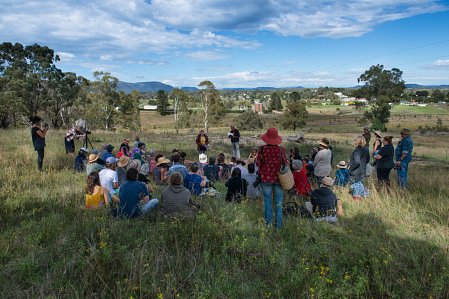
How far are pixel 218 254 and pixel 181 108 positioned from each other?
2149 inches

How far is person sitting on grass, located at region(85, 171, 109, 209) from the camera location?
19.4 feet

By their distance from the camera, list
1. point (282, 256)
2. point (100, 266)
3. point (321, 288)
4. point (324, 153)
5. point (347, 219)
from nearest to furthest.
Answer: point (321, 288) → point (100, 266) → point (282, 256) → point (347, 219) → point (324, 153)

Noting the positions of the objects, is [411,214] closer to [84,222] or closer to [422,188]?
[422,188]

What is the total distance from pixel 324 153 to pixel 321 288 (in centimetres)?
509

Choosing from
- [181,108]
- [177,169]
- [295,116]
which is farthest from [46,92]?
[295,116]

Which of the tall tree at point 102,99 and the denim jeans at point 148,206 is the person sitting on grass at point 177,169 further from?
the tall tree at point 102,99

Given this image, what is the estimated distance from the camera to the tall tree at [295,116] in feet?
200

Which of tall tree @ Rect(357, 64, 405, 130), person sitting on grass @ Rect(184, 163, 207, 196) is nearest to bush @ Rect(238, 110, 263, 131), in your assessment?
tall tree @ Rect(357, 64, 405, 130)

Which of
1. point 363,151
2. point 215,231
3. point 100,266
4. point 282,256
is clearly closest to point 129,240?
point 100,266

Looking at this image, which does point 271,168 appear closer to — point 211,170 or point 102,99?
point 211,170

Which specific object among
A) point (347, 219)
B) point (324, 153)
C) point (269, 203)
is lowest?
point (347, 219)

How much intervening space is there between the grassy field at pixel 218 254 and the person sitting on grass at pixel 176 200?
260 mm

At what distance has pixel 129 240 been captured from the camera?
14.8 feet

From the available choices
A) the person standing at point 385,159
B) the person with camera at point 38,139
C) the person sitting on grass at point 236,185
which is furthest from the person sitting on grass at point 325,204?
the person with camera at point 38,139
